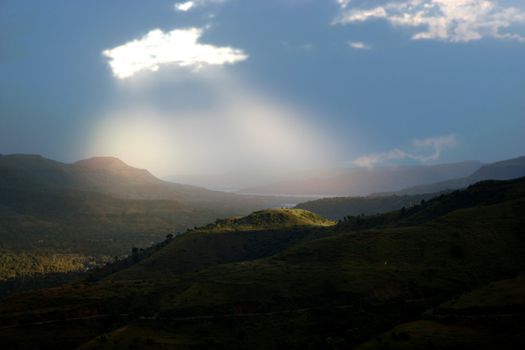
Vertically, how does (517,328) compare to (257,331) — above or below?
above

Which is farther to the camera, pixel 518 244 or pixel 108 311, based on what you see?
pixel 518 244

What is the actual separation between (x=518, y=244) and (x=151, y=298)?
78384 mm

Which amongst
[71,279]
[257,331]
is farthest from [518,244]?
[71,279]

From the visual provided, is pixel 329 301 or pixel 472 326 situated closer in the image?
pixel 472 326

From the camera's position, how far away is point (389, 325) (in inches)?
2591

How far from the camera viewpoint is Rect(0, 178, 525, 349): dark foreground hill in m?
61.0

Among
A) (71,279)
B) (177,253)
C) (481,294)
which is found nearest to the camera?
(481,294)

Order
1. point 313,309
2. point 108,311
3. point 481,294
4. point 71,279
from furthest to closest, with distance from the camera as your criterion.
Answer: point 71,279
point 108,311
point 313,309
point 481,294

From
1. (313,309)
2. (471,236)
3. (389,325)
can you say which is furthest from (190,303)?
(471,236)

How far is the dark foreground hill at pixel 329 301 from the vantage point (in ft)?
200

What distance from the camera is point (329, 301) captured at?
268 feet

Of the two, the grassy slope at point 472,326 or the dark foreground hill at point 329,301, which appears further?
the dark foreground hill at point 329,301

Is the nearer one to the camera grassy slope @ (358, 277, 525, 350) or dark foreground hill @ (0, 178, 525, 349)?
grassy slope @ (358, 277, 525, 350)

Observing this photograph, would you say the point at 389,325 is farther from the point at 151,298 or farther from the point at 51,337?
the point at 51,337
